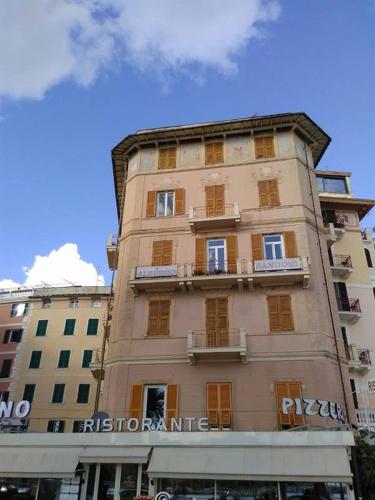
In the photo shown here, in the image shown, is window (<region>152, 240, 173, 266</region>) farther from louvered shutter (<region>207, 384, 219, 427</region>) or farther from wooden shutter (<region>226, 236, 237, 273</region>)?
louvered shutter (<region>207, 384, 219, 427</region>)

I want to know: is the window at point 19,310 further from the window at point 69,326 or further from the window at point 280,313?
the window at point 280,313

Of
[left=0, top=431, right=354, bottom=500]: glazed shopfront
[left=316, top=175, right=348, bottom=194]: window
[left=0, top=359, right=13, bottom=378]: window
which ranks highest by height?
[left=316, top=175, right=348, bottom=194]: window

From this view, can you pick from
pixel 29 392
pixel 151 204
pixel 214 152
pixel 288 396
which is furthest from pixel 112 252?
pixel 29 392

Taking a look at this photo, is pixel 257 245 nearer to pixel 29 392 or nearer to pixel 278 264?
pixel 278 264

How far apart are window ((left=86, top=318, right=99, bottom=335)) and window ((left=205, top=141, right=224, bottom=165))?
19478 millimetres

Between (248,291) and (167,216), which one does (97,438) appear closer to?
(248,291)

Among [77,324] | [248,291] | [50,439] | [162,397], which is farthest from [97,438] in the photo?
[77,324]

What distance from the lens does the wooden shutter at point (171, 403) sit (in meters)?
17.7

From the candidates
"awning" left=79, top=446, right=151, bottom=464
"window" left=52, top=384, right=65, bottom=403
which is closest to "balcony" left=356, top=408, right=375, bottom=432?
"awning" left=79, top=446, right=151, bottom=464

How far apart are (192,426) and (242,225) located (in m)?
9.70

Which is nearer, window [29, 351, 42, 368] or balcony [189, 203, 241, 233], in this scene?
balcony [189, 203, 241, 233]

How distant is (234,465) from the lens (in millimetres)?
14484

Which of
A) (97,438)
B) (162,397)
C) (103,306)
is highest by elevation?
(103,306)

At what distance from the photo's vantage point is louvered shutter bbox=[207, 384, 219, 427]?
1742 cm
